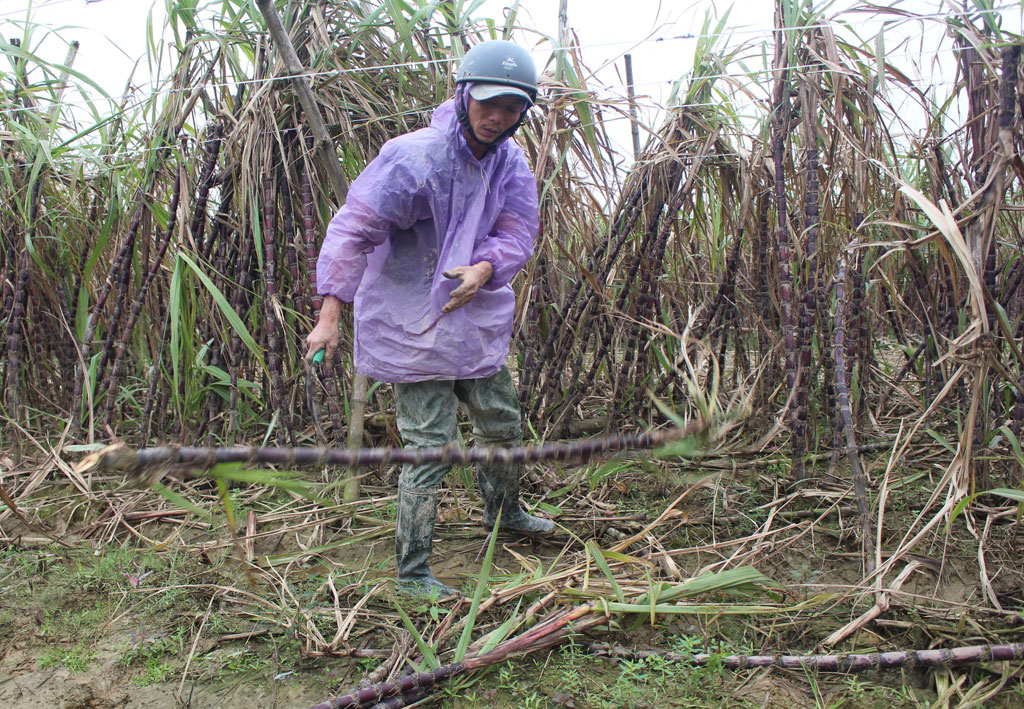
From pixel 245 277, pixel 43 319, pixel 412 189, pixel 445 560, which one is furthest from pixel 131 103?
pixel 445 560

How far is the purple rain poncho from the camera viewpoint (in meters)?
1.96

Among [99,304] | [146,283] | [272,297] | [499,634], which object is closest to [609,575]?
[499,634]

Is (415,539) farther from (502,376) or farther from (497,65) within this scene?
(497,65)

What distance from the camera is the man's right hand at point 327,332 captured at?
73.7 inches

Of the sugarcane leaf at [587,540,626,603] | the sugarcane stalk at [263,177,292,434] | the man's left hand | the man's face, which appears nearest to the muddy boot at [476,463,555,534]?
the sugarcane leaf at [587,540,626,603]

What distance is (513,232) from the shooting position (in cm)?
217

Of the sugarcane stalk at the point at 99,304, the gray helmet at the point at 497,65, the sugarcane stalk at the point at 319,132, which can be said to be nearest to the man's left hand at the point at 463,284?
the gray helmet at the point at 497,65

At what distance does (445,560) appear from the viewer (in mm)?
2371

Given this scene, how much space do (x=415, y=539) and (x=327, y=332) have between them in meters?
0.63

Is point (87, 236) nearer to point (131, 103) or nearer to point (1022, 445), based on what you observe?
point (131, 103)

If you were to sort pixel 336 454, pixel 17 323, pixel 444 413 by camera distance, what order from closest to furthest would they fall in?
pixel 336 454, pixel 444 413, pixel 17 323

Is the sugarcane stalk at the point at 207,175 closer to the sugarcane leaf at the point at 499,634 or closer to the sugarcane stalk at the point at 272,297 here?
the sugarcane stalk at the point at 272,297

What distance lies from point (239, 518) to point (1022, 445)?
7.98 feet

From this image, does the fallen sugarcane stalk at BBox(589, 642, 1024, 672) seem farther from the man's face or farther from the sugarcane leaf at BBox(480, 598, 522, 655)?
the man's face
